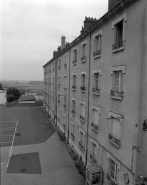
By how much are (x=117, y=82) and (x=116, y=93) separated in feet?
2.46

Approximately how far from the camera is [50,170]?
14844 mm

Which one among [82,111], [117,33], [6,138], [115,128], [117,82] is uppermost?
[117,33]

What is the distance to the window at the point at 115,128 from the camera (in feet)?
31.8

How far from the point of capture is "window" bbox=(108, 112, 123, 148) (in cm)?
969

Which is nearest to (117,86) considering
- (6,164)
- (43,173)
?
(43,173)

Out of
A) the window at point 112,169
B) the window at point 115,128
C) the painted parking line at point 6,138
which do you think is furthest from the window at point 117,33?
the painted parking line at point 6,138

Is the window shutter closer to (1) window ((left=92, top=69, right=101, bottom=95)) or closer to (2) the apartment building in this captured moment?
(2) the apartment building

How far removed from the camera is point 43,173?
47.2 ft

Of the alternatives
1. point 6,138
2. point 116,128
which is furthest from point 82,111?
point 6,138

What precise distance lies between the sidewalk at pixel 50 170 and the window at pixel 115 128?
5.70 m

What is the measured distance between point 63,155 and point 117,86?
11614 millimetres

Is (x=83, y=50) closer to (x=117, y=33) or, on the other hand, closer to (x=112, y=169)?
(x=117, y=33)

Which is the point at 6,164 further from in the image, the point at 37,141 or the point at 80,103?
the point at 80,103

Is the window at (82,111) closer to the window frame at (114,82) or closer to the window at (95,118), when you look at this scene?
the window at (95,118)
